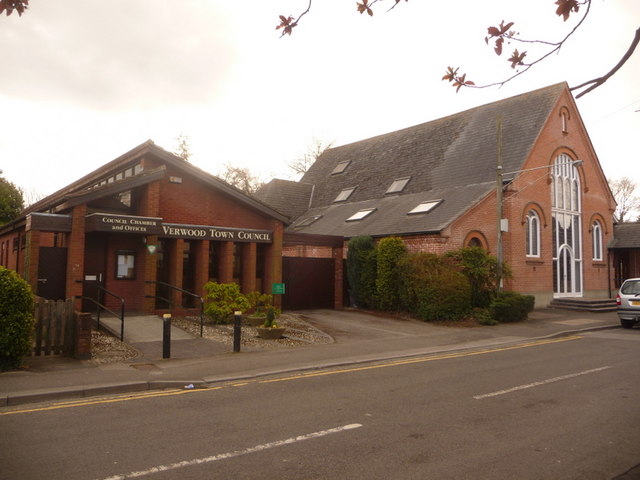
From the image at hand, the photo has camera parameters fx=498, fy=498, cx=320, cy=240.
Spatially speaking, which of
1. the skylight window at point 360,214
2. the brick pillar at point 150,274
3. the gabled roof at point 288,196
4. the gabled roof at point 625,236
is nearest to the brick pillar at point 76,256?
the brick pillar at point 150,274

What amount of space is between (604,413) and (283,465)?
4457 mm

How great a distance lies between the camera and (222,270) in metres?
17.1

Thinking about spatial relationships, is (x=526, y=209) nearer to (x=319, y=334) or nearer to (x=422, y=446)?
(x=319, y=334)

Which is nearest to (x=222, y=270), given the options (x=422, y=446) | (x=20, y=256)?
(x=20, y=256)

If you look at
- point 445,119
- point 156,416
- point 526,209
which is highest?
point 445,119

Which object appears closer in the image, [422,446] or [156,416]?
[422,446]

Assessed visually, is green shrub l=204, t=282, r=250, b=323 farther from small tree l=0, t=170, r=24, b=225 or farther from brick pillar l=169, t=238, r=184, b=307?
small tree l=0, t=170, r=24, b=225

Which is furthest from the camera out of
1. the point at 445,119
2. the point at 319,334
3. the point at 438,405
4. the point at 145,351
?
the point at 445,119

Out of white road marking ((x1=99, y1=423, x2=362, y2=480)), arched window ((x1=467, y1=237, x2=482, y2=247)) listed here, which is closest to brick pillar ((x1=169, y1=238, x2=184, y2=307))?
white road marking ((x1=99, y1=423, x2=362, y2=480))

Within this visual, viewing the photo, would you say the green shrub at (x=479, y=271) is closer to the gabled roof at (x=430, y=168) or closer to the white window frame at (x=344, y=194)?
the gabled roof at (x=430, y=168)

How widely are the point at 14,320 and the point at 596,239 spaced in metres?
28.0

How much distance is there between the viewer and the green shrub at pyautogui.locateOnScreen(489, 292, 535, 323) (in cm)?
1809

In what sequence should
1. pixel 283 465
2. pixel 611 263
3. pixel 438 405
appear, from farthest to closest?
pixel 611 263
pixel 438 405
pixel 283 465

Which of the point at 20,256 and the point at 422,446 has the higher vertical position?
the point at 20,256
